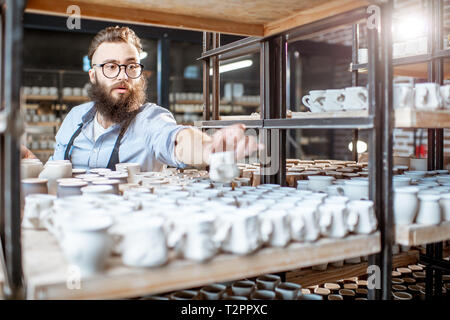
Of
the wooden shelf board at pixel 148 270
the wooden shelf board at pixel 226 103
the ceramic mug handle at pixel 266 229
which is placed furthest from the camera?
the wooden shelf board at pixel 226 103

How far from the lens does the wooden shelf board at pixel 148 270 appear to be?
877mm

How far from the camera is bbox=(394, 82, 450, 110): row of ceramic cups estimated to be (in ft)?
4.58

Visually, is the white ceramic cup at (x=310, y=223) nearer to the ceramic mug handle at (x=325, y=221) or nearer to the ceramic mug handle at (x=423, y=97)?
the ceramic mug handle at (x=325, y=221)

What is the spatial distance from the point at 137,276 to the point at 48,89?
5.38 meters

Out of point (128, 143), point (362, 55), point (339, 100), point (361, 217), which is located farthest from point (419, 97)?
point (362, 55)

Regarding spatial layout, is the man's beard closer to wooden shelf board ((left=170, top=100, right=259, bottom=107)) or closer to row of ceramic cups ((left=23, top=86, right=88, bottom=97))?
row of ceramic cups ((left=23, top=86, right=88, bottom=97))

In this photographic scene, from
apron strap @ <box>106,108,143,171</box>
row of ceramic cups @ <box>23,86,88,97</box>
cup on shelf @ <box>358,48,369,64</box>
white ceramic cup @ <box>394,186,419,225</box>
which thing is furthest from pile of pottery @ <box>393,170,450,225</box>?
row of ceramic cups @ <box>23,86,88,97</box>

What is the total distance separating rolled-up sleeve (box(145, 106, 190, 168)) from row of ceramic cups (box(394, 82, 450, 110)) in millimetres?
892

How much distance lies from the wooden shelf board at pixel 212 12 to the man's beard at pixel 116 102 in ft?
3.03

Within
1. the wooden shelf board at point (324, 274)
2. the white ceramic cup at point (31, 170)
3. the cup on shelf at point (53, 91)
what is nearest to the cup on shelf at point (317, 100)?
the wooden shelf board at point (324, 274)

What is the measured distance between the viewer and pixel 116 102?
2.55 m

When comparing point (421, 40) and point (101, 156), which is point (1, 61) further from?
point (421, 40)

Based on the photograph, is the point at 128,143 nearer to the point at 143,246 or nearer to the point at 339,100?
the point at 339,100
